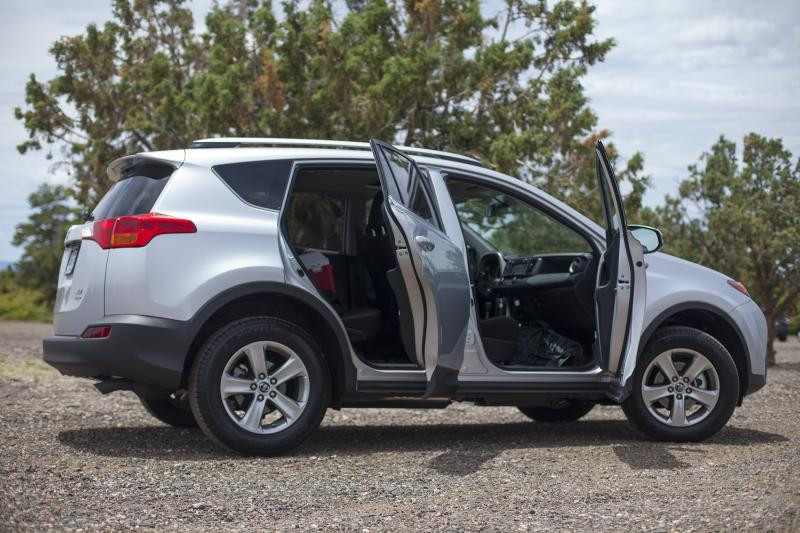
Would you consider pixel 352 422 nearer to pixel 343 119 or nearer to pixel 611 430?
pixel 611 430

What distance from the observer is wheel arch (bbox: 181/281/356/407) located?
20.4 ft

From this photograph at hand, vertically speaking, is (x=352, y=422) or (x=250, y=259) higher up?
(x=250, y=259)

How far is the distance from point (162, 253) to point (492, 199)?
7.90 feet

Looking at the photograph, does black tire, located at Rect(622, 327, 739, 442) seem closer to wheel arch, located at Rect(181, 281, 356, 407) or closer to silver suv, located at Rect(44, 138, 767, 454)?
silver suv, located at Rect(44, 138, 767, 454)

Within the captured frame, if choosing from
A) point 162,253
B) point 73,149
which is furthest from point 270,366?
point 73,149

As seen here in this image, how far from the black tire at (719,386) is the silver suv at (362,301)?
0.01m

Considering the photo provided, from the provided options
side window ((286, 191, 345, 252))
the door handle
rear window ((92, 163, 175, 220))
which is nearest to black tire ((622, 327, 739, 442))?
the door handle

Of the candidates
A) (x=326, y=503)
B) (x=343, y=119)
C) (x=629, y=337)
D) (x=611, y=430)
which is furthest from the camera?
(x=343, y=119)

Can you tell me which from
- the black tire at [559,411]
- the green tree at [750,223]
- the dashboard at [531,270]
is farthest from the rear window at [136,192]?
the green tree at [750,223]

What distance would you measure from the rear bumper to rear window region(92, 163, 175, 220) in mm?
691

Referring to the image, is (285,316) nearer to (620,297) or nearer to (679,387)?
(620,297)

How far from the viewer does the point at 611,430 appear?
8.17 meters

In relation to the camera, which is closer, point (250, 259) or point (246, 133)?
point (250, 259)

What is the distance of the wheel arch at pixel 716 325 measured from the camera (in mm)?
7332
